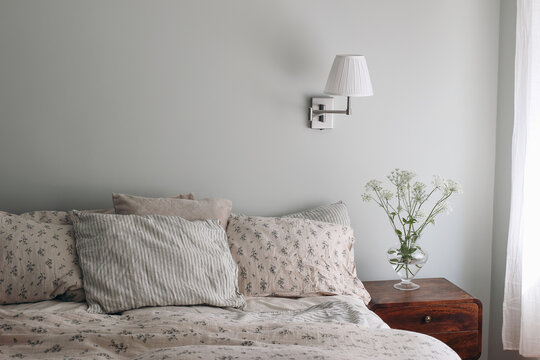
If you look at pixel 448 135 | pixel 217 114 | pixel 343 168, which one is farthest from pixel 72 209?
pixel 448 135

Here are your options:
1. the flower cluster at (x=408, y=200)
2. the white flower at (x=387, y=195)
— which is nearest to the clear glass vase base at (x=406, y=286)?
the flower cluster at (x=408, y=200)

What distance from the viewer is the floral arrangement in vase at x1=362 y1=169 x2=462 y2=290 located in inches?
108

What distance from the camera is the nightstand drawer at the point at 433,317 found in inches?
102

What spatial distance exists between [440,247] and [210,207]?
4.12ft

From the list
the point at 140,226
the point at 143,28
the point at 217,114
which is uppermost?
the point at 143,28

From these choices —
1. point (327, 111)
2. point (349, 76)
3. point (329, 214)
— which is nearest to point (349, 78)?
point (349, 76)

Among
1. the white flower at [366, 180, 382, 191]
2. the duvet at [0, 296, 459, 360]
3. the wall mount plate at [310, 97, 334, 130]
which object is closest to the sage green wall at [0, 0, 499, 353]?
the wall mount plate at [310, 97, 334, 130]

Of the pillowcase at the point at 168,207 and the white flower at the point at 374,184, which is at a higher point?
the white flower at the point at 374,184

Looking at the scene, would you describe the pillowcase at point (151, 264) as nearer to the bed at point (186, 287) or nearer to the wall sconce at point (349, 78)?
the bed at point (186, 287)

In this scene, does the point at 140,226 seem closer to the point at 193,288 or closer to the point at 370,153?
the point at 193,288

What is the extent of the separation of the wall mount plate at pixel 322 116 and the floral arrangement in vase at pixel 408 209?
0.35 metres

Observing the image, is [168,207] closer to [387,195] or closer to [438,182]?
[387,195]

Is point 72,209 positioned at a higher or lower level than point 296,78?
lower

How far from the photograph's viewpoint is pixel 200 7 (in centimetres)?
273
